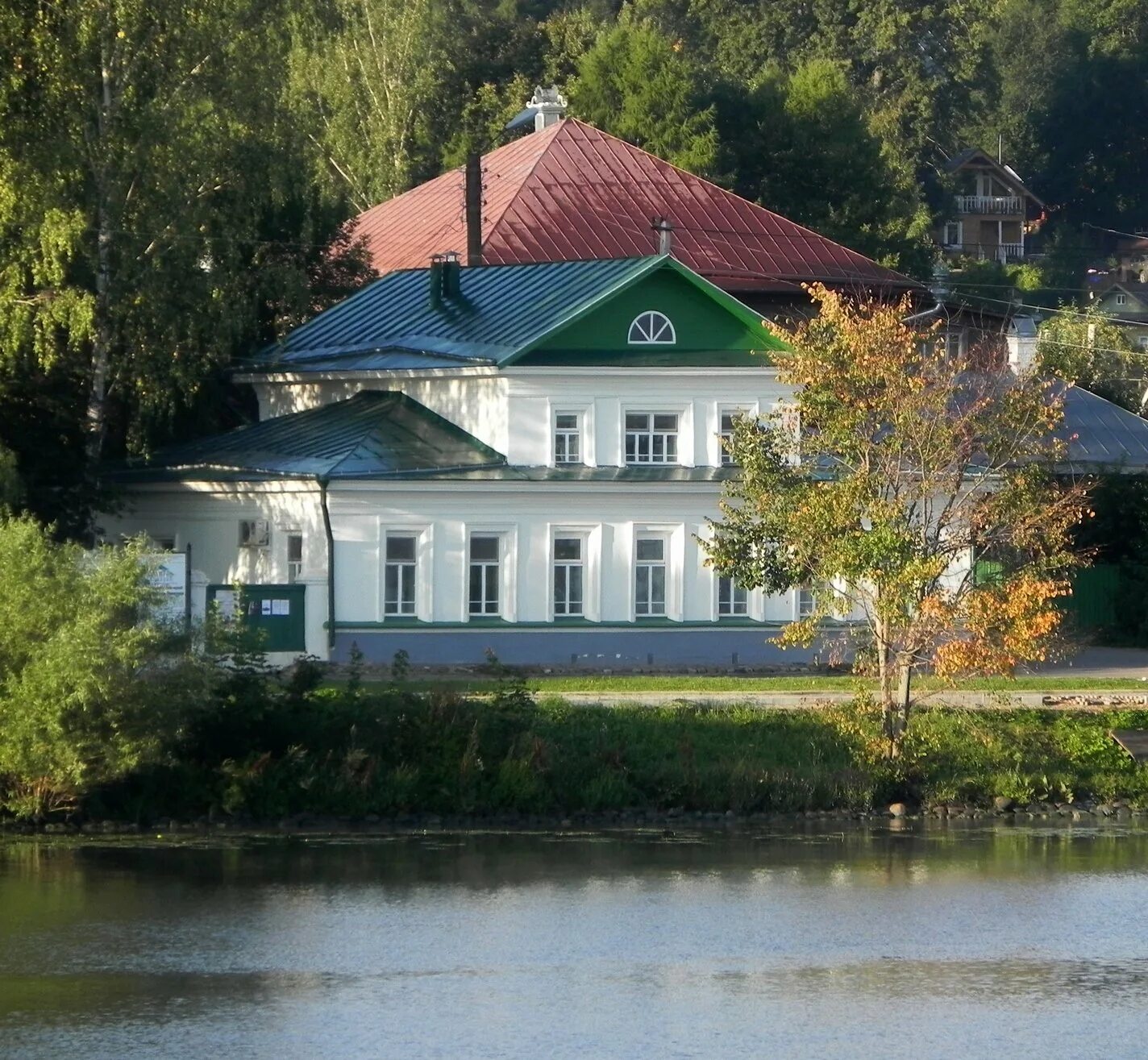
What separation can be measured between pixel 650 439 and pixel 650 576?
7.63 feet

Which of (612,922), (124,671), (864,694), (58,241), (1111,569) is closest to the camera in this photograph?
(612,922)

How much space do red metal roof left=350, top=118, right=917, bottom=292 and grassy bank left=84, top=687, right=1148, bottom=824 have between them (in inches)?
893

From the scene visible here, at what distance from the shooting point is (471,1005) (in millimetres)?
19203

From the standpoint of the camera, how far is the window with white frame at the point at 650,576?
37.6 meters

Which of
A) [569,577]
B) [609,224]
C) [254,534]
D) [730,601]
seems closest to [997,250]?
[609,224]

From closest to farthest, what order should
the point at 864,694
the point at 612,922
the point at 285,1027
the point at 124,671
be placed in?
the point at 285,1027 → the point at 612,922 → the point at 124,671 → the point at 864,694

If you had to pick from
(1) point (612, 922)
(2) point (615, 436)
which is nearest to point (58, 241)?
(2) point (615, 436)

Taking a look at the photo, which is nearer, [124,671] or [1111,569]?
[124,671]

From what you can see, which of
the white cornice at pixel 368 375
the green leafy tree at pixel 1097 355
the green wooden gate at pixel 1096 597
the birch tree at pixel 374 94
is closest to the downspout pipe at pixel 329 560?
the white cornice at pixel 368 375

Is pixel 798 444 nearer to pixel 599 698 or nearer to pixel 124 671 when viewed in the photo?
pixel 599 698

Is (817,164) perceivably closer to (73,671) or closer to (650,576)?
(650,576)

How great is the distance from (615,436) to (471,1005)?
19601 mm

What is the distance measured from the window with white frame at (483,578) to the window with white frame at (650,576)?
2.37 meters

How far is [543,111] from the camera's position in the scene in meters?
60.0
